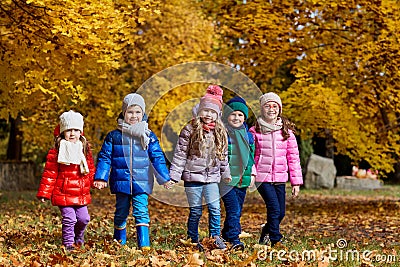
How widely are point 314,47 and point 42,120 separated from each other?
8.97 m

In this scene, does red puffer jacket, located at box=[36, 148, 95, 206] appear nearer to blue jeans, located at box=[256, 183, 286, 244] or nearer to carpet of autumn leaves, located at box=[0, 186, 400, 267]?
carpet of autumn leaves, located at box=[0, 186, 400, 267]

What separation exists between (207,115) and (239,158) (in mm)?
657

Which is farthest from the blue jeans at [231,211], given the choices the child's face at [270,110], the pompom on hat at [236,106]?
the child's face at [270,110]

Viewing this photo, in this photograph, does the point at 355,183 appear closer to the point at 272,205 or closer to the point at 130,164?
the point at 272,205

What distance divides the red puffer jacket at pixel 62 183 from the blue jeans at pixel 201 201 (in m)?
1.14

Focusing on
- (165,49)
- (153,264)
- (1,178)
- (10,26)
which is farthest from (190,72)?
(153,264)

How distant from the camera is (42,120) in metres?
20.2

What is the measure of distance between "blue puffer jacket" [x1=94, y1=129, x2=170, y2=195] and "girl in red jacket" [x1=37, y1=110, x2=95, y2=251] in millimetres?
240

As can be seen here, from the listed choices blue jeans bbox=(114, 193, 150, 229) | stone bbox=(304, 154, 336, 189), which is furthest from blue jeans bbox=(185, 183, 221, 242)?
stone bbox=(304, 154, 336, 189)

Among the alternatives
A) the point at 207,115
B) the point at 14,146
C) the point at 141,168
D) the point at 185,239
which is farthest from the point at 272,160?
the point at 14,146

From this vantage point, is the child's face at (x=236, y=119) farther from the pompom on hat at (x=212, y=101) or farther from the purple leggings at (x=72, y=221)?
the purple leggings at (x=72, y=221)

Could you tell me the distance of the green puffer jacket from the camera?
783cm

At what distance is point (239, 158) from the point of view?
310 inches

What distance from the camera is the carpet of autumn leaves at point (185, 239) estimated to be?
654cm
